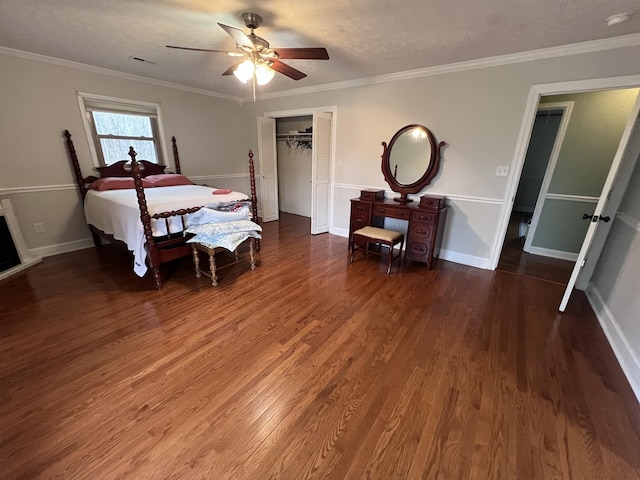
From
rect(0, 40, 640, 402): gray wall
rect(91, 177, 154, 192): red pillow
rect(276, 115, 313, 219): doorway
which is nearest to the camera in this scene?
rect(0, 40, 640, 402): gray wall

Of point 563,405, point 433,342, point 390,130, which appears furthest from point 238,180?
point 563,405

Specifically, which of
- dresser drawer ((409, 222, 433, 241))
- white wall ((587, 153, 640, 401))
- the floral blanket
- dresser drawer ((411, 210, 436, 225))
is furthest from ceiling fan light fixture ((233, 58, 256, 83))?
white wall ((587, 153, 640, 401))

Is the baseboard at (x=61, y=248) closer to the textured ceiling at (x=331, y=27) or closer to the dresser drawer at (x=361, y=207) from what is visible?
the textured ceiling at (x=331, y=27)

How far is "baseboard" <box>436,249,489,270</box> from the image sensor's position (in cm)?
332

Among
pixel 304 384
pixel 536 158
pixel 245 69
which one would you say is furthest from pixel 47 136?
pixel 536 158

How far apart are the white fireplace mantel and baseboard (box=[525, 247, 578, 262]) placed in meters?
6.63

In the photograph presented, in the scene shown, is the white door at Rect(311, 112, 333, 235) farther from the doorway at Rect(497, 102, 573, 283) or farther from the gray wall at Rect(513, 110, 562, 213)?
the gray wall at Rect(513, 110, 562, 213)

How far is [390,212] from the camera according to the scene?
3.43m

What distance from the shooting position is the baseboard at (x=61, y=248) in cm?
332

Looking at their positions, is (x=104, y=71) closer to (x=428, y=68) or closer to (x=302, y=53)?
(x=302, y=53)

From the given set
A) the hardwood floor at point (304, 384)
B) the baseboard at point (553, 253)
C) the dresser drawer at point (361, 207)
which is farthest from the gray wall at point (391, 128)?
the baseboard at point (553, 253)

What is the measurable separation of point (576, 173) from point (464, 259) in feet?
6.07

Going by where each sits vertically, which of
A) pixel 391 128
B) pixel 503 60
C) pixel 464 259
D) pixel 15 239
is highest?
pixel 503 60

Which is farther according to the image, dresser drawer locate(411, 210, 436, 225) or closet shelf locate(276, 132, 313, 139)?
closet shelf locate(276, 132, 313, 139)
